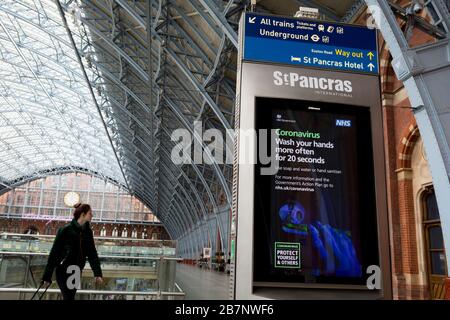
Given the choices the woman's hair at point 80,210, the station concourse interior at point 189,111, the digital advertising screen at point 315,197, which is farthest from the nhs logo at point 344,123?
the woman's hair at point 80,210

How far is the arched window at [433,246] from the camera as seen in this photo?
11.0m

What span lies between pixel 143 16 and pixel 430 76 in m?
14.9

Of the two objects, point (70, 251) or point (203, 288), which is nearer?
point (70, 251)

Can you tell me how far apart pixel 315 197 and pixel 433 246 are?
9.25m

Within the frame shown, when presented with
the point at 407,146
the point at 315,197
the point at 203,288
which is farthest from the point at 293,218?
the point at 203,288

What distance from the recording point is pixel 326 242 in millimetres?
3637

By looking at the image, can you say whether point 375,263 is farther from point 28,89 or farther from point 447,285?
point 28,89

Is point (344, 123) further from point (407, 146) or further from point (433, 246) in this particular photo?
point (407, 146)

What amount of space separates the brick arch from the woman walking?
9.54 m

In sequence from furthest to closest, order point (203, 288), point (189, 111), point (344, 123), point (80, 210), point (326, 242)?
point (189, 111), point (203, 288), point (80, 210), point (344, 123), point (326, 242)

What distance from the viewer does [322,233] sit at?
365 cm

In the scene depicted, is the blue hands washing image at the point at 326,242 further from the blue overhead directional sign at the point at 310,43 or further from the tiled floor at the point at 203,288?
the tiled floor at the point at 203,288

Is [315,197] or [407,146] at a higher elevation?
[407,146]

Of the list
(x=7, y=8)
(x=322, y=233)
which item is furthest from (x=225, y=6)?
(x=7, y=8)
